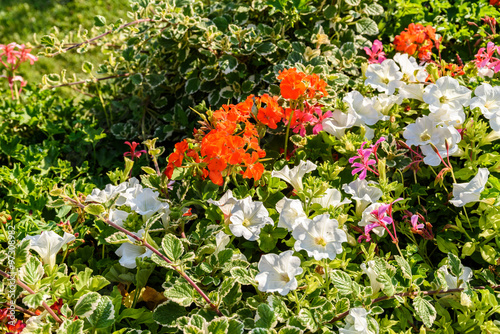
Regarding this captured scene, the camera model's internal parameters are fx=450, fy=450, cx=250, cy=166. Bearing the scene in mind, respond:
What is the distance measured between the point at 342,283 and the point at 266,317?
241mm

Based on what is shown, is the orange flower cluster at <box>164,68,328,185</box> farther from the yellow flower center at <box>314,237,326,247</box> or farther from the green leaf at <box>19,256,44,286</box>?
the green leaf at <box>19,256,44,286</box>

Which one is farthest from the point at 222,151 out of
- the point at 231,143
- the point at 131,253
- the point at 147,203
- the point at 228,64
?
the point at 228,64

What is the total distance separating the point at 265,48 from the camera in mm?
2273

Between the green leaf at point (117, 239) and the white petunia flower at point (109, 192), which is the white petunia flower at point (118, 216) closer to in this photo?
the white petunia flower at point (109, 192)

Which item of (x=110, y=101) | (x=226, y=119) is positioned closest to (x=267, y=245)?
(x=226, y=119)

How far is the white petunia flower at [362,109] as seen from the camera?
1.83 meters

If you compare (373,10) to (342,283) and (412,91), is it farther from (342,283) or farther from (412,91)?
(342,283)

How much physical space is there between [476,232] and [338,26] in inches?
53.5

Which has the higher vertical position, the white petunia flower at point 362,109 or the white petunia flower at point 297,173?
the white petunia flower at point 362,109

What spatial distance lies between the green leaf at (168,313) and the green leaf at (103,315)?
0.12m

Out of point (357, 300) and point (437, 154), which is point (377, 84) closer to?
point (437, 154)

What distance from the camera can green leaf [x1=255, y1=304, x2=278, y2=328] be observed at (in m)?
1.17

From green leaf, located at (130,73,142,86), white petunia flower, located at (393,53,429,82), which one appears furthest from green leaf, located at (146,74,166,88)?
white petunia flower, located at (393,53,429,82)

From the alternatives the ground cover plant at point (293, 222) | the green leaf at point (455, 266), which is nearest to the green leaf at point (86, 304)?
the ground cover plant at point (293, 222)
